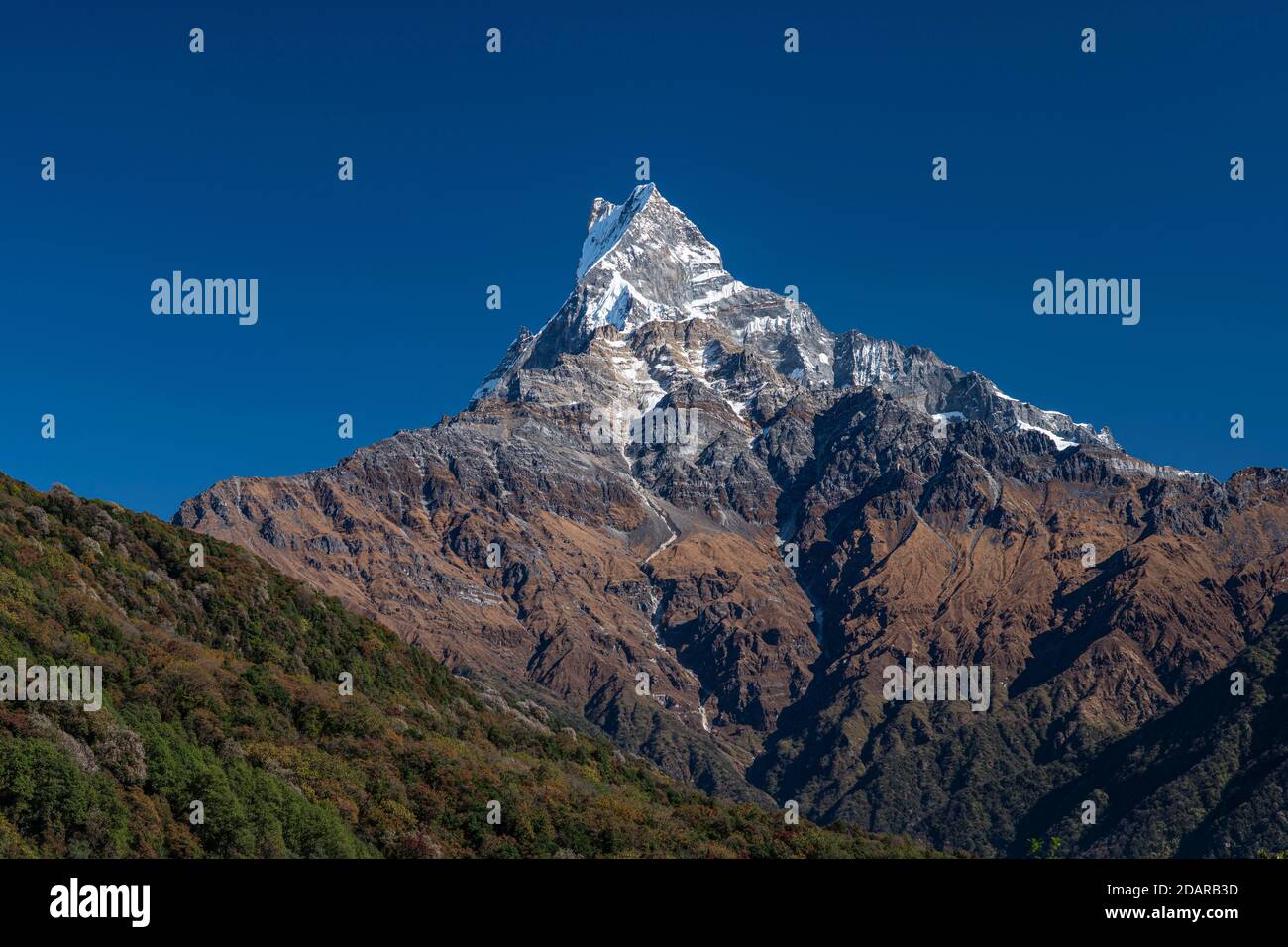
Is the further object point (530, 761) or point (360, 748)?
point (530, 761)

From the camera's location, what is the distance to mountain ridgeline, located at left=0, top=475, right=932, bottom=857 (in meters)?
85.1

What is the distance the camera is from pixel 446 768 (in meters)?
118

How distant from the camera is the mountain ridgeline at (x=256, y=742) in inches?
3351

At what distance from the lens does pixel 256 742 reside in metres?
107
